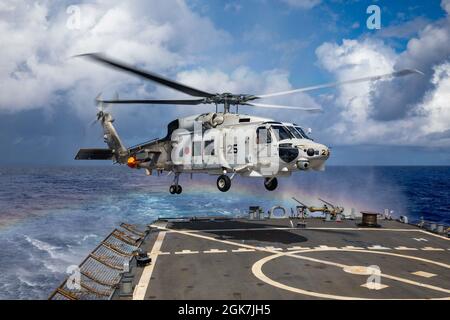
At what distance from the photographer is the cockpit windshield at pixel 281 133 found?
1778cm

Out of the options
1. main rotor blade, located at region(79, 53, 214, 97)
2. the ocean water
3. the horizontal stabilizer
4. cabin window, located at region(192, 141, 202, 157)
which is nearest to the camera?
main rotor blade, located at region(79, 53, 214, 97)

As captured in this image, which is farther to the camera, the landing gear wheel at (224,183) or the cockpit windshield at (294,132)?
the landing gear wheel at (224,183)

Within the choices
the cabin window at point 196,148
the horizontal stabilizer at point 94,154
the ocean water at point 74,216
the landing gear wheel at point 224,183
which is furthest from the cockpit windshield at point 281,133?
the ocean water at point 74,216

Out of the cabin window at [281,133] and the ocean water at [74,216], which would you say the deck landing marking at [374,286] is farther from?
the ocean water at [74,216]

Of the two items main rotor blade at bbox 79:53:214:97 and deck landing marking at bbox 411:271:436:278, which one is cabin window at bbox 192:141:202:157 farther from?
deck landing marking at bbox 411:271:436:278

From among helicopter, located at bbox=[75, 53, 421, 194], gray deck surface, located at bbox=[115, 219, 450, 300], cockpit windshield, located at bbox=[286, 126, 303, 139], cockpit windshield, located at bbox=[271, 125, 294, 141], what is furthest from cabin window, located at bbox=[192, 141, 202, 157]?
gray deck surface, located at bbox=[115, 219, 450, 300]

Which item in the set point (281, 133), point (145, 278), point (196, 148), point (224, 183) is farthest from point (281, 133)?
point (145, 278)

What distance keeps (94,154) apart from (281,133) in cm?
1342

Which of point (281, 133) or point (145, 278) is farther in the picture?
point (281, 133)

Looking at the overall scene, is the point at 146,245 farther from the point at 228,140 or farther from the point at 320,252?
the point at 320,252

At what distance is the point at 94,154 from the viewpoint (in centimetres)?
2452

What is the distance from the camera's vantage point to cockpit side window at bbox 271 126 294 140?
17.8 m

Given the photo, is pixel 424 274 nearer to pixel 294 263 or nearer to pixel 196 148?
pixel 294 263

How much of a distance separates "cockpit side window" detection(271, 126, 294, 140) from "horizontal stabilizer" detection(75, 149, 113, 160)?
1246 cm
